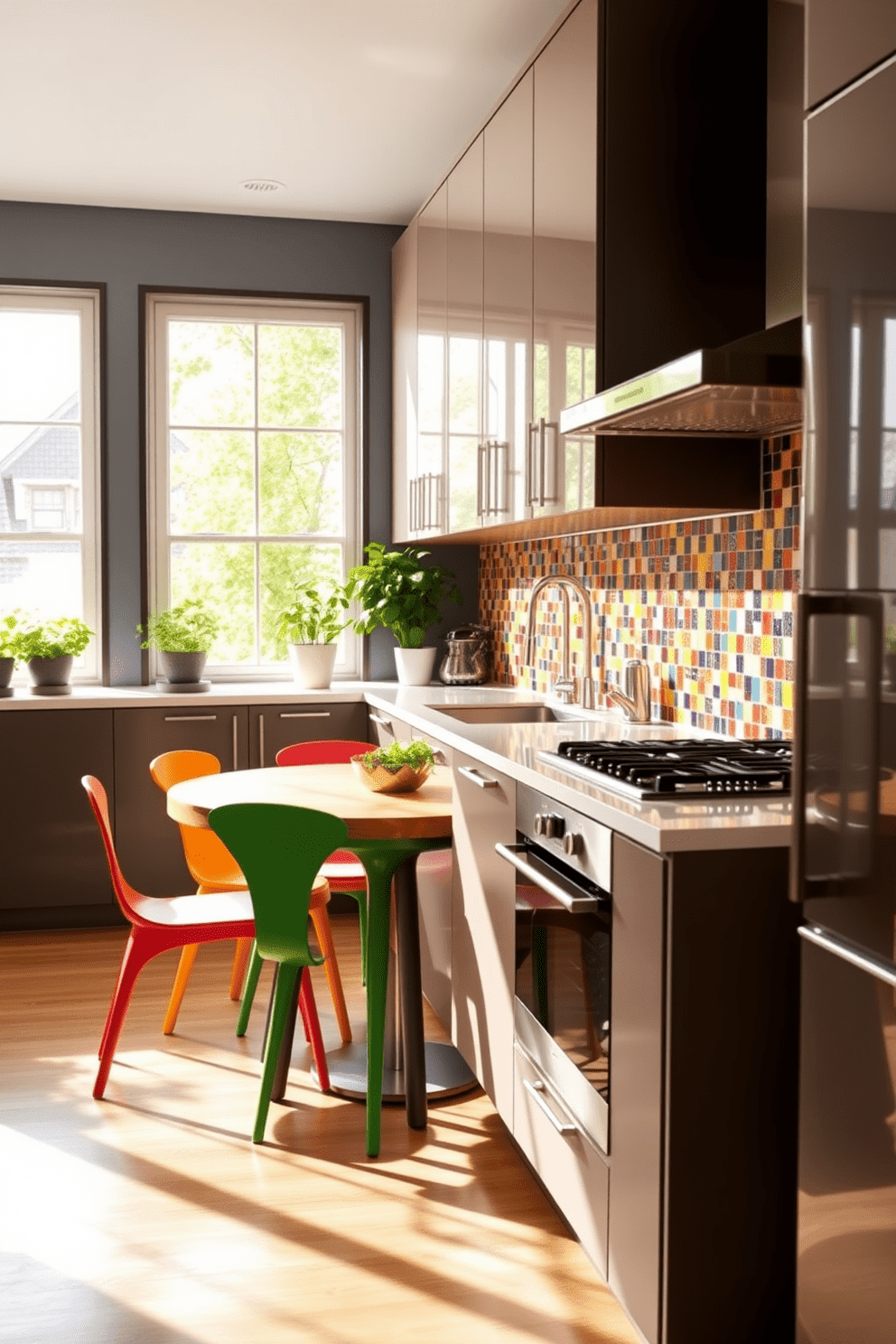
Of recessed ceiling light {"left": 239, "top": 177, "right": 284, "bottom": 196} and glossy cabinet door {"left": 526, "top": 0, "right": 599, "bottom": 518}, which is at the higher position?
recessed ceiling light {"left": 239, "top": 177, "right": 284, "bottom": 196}

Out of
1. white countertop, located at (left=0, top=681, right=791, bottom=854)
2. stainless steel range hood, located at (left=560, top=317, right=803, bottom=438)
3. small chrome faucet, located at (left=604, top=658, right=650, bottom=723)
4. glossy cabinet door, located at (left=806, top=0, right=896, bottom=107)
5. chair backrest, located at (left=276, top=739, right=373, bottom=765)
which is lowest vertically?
chair backrest, located at (left=276, top=739, right=373, bottom=765)

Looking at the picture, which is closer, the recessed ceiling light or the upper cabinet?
the upper cabinet

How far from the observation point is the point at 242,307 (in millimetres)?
5312

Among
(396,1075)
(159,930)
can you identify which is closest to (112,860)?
(159,930)

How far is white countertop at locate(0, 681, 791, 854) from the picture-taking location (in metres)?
1.92

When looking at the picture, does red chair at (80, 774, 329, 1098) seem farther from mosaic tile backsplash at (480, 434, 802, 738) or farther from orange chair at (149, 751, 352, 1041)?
mosaic tile backsplash at (480, 434, 802, 738)

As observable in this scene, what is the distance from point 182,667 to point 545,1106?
2.91m

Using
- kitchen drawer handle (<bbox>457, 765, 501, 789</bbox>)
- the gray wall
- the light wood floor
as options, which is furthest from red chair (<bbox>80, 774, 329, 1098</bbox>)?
the gray wall

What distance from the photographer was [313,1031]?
3211 millimetres

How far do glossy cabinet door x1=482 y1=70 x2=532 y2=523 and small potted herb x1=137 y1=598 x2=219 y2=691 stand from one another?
1.64 m

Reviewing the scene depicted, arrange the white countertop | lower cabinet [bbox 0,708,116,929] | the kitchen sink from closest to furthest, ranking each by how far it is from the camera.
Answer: the white countertop
the kitchen sink
lower cabinet [bbox 0,708,116,929]

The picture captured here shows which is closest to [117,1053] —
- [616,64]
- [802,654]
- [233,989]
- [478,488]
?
[233,989]

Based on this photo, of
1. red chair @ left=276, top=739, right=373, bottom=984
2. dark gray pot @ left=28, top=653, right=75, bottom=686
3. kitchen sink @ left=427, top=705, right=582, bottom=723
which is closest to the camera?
red chair @ left=276, top=739, right=373, bottom=984

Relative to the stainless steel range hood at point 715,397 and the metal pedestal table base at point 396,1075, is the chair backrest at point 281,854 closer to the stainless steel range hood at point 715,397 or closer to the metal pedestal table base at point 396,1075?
the metal pedestal table base at point 396,1075
